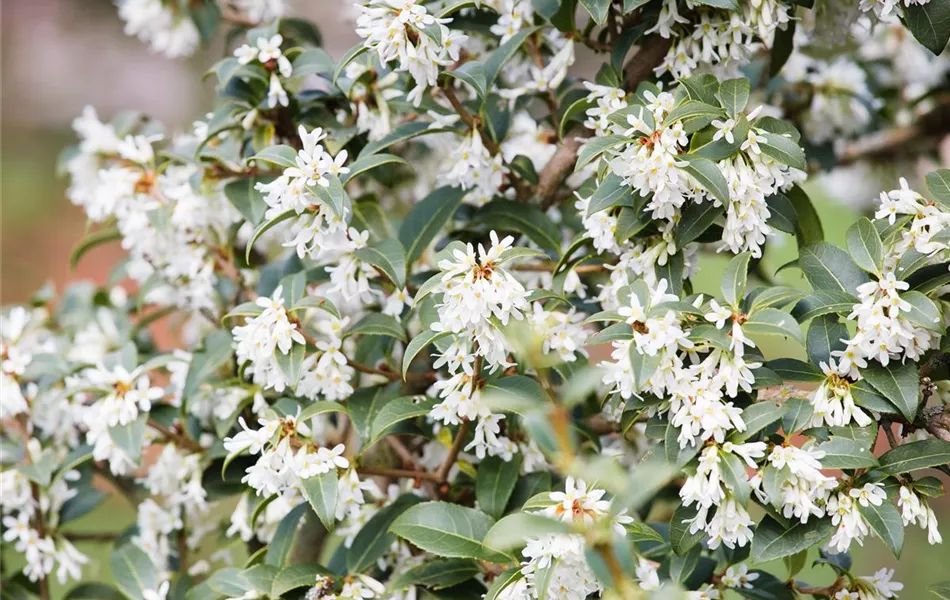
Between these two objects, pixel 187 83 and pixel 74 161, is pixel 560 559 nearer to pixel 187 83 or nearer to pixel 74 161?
pixel 74 161

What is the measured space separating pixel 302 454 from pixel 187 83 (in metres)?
5.02

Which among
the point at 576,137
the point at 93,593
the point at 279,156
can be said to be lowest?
the point at 93,593

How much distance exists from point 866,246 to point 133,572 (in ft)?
3.19

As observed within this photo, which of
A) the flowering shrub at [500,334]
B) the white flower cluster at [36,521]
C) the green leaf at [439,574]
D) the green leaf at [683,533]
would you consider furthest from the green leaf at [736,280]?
the white flower cluster at [36,521]

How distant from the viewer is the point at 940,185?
0.93m

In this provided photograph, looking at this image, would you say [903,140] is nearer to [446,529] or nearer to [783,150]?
[783,150]

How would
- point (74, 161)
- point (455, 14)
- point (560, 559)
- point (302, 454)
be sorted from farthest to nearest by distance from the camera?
point (74, 161) < point (455, 14) < point (302, 454) < point (560, 559)

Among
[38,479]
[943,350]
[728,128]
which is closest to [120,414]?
[38,479]

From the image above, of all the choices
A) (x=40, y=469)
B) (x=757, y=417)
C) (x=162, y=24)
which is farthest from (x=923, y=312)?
(x=162, y=24)

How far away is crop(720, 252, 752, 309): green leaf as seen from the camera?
2.89 feet

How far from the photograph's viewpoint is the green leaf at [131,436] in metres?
1.13

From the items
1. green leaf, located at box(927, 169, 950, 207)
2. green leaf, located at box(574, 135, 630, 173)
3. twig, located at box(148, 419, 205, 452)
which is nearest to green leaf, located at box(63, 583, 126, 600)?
twig, located at box(148, 419, 205, 452)

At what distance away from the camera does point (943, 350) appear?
0.89 metres

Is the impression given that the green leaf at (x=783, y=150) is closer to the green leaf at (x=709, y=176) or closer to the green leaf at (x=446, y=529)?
the green leaf at (x=709, y=176)
